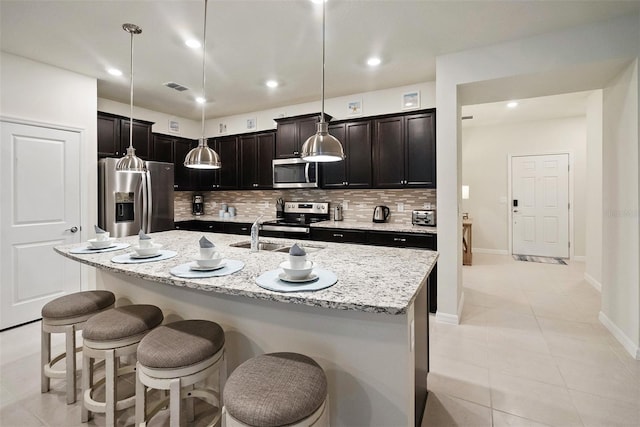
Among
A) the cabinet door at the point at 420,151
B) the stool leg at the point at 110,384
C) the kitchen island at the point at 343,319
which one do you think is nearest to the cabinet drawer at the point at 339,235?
the cabinet door at the point at 420,151

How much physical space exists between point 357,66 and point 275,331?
2923 millimetres

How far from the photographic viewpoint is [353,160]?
410cm

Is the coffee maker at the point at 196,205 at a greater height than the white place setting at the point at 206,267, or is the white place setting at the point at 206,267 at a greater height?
the coffee maker at the point at 196,205

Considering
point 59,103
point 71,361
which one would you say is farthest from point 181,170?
point 71,361

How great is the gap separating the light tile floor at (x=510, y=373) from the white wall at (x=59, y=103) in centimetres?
151

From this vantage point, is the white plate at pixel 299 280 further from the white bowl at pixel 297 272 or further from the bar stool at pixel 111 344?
the bar stool at pixel 111 344

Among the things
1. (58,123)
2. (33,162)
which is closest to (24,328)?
(33,162)

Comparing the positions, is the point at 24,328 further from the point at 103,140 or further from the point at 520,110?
the point at 520,110

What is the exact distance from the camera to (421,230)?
3432mm

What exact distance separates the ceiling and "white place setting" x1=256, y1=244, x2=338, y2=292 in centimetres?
197

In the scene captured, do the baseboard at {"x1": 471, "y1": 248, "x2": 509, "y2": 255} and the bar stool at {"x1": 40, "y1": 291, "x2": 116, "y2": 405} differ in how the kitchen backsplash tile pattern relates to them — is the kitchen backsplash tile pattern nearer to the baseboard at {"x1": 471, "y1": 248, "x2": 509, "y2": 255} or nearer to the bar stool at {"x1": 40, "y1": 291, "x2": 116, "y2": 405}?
the bar stool at {"x1": 40, "y1": 291, "x2": 116, "y2": 405}

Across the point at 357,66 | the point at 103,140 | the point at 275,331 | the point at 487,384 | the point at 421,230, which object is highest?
the point at 357,66

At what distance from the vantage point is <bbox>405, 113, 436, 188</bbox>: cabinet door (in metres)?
3.62

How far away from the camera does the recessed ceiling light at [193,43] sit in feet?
9.23
